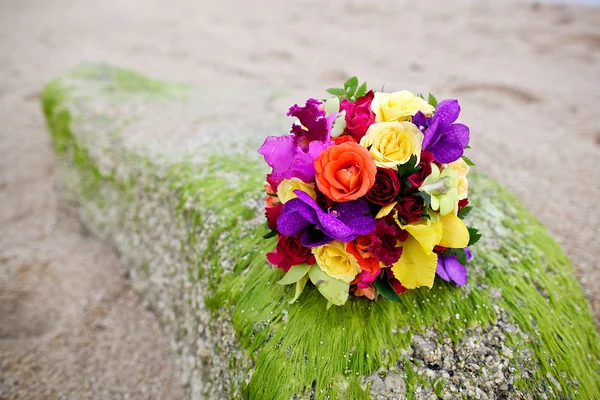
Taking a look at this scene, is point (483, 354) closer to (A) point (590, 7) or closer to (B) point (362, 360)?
(B) point (362, 360)

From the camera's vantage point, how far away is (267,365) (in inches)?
67.1

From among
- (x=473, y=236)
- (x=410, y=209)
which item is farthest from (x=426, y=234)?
(x=473, y=236)

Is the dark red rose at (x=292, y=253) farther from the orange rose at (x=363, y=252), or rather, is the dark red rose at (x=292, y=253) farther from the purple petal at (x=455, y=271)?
the purple petal at (x=455, y=271)

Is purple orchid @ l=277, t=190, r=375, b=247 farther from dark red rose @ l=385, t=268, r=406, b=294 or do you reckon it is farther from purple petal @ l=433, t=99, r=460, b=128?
purple petal @ l=433, t=99, r=460, b=128

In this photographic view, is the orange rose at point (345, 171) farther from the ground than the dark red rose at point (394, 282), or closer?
farther from the ground

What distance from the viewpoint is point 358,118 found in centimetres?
169

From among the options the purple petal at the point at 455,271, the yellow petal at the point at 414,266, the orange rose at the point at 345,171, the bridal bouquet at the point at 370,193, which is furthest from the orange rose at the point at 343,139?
the purple petal at the point at 455,271

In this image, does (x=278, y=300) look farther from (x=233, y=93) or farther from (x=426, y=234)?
(x=233, y=93)

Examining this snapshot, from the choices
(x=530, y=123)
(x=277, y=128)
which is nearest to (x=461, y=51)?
(x=530, y=123)

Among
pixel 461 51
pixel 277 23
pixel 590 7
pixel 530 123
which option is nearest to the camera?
pixel 530 123

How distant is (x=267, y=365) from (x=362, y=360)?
0.41 m

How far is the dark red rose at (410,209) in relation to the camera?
1.54m

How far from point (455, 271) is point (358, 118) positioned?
839 millimetres

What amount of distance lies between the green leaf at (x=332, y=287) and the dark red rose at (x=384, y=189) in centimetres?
37
